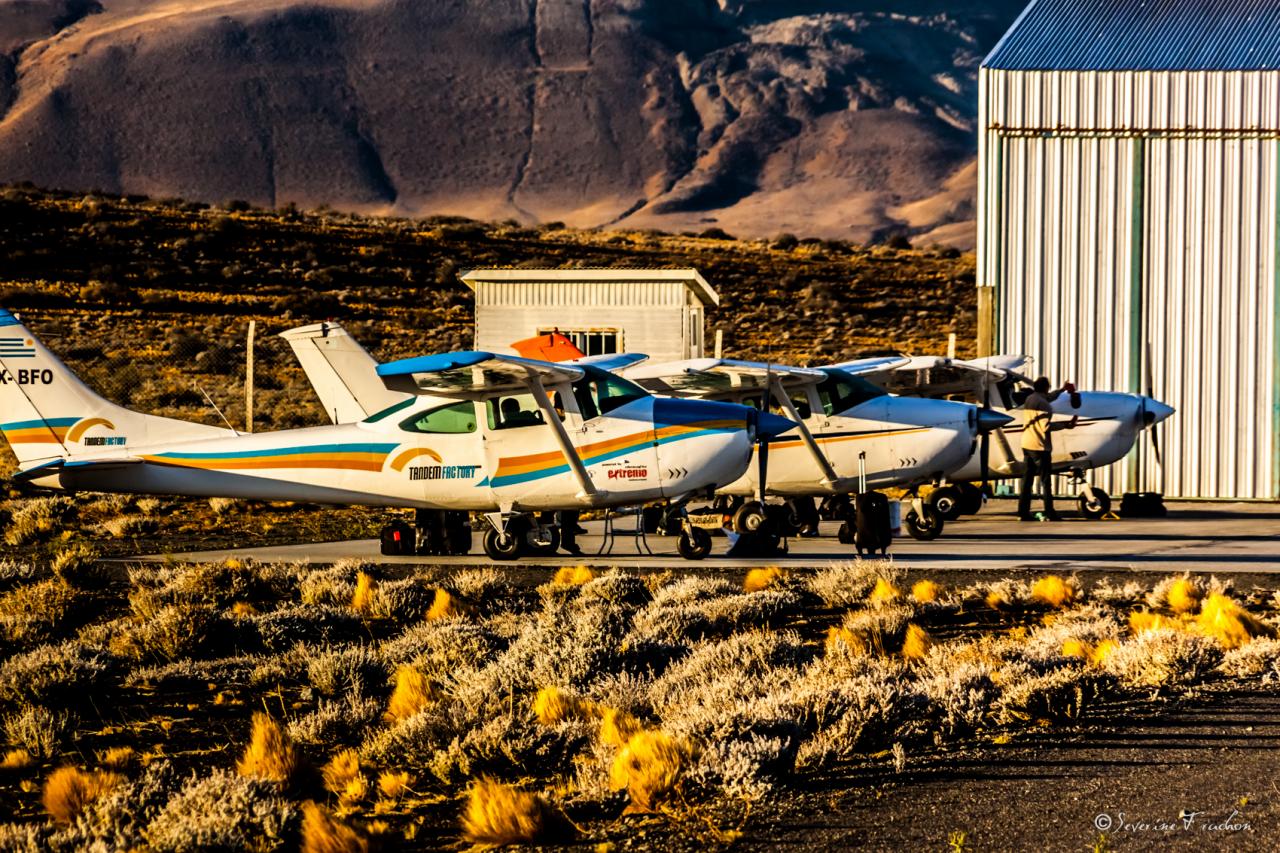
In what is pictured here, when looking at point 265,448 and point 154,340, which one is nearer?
point 265,448

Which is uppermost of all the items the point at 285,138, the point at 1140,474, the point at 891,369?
the point at 285,138

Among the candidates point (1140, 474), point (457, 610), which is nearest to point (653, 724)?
point (457, 610)

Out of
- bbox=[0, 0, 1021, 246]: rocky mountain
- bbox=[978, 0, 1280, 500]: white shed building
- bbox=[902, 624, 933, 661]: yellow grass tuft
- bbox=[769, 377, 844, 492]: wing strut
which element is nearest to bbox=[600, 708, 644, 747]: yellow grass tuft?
bbox=[902, 624, 933, 661]: yellow grass tuft

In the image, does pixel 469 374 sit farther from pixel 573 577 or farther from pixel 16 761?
pixel 16 761

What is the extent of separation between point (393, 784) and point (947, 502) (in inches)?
540

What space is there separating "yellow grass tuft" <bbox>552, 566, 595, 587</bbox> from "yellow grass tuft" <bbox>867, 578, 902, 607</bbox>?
99.0 inches

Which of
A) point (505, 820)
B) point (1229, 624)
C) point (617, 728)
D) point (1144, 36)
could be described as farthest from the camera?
point (1144, 36)

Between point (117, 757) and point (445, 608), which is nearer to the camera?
point (117, 757)

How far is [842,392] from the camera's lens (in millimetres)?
19234

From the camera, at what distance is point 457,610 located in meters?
13.0

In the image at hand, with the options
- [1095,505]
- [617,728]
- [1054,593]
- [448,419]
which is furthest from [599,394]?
[1095,505]

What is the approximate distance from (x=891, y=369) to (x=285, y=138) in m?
157

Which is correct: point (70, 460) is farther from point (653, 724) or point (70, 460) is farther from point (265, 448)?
point (653, 724)

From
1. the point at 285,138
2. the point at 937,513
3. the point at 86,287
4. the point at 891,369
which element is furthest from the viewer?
the point at 285,138
